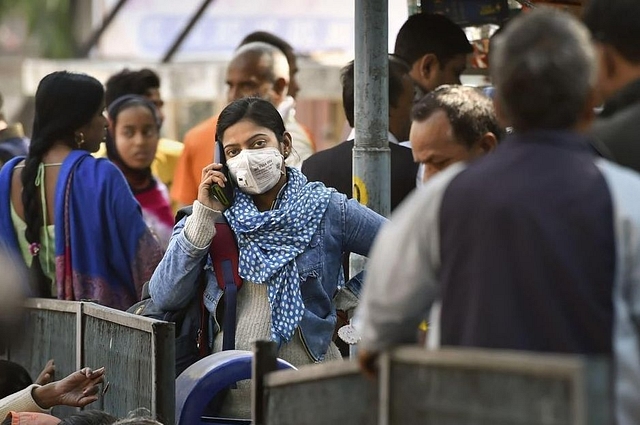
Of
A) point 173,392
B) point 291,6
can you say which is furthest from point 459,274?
point 291,6

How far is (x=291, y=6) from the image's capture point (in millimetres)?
16188

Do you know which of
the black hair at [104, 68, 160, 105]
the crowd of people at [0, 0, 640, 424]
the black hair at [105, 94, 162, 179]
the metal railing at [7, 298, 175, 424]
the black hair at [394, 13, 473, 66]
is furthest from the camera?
the black hair at [104, 68, 160, 105]

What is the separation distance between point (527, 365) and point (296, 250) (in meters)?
2.20

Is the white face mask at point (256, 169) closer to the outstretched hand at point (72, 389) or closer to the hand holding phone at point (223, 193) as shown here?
the hand holding phone at point (223, 193)

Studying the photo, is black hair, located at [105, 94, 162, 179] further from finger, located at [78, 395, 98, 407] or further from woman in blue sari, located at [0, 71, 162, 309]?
finger, located at [78, 395, 98, 407]

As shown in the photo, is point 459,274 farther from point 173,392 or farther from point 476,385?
point 173,392

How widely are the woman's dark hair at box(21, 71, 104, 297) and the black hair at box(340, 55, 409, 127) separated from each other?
1069 millimetres

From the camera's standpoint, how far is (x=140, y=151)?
7750mm

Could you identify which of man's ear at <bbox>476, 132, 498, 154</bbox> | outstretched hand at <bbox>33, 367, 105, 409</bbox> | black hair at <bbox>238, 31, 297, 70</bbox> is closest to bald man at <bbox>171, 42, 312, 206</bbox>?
black hair at <bbox>238, 31, 297, 70</bbox>

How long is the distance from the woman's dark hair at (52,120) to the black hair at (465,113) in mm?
2070

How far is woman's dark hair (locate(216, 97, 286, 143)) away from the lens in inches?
194

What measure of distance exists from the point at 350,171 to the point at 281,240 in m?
1.27

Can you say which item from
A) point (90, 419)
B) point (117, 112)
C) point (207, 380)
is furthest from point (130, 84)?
point (207, 380)

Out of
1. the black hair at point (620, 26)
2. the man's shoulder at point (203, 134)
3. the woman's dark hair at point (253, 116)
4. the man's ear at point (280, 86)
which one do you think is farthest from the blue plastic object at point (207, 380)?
the man's shoulder at point (203, 134)
